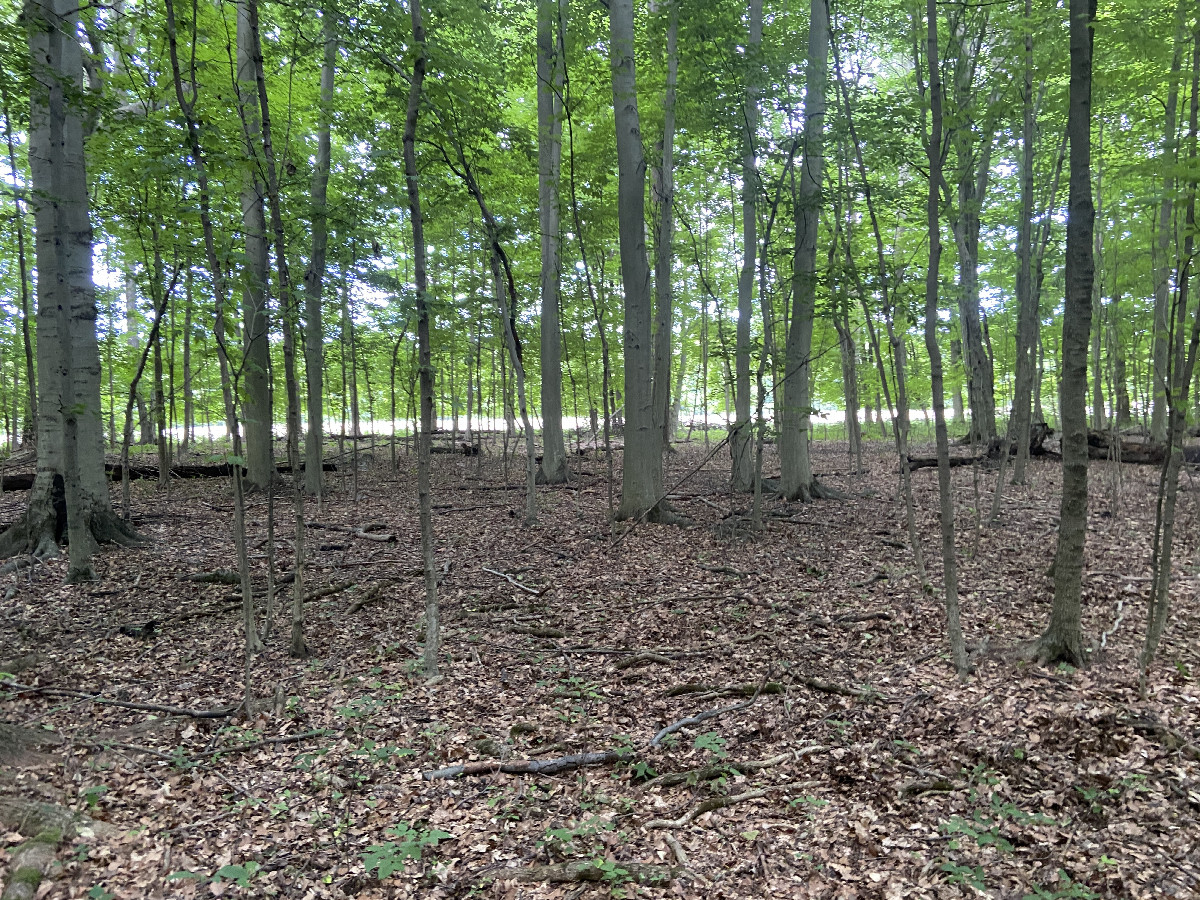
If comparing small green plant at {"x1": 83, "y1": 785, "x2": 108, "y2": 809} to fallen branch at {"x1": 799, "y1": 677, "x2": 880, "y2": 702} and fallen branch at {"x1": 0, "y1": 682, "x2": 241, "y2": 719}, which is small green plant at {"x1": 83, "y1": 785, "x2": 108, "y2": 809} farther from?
fallen branch at {"x1": 799, "y1": 677, "x2": 880, "y2": 702}

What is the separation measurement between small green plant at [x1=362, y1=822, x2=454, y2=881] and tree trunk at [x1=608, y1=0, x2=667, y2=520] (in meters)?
6.22

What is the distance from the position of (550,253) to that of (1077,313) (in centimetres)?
890

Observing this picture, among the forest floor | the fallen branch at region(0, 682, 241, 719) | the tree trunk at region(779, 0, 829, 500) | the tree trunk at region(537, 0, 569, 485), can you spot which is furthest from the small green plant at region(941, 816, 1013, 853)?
the tree trunk at region(537, 0, 569, 485)

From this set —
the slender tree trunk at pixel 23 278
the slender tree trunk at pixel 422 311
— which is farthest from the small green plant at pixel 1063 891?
the slender tree trunk at pixel 23 278

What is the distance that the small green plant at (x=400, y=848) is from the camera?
2.96 meters

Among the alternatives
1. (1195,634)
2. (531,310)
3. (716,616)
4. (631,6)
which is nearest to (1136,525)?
(1195,634)

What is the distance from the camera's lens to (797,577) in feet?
23.4

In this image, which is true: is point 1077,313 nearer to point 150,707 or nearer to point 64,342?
point 150,707

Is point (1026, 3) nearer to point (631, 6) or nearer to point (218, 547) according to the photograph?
point (631, 6)

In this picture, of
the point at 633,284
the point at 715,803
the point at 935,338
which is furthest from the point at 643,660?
the point at 633,284

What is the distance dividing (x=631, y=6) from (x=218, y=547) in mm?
9269

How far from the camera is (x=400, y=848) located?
3.08 m

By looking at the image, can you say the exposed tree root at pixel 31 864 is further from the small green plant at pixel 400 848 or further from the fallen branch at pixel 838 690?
the fallen branch at pixel 838 690

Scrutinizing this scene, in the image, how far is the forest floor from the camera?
2.87 metres
